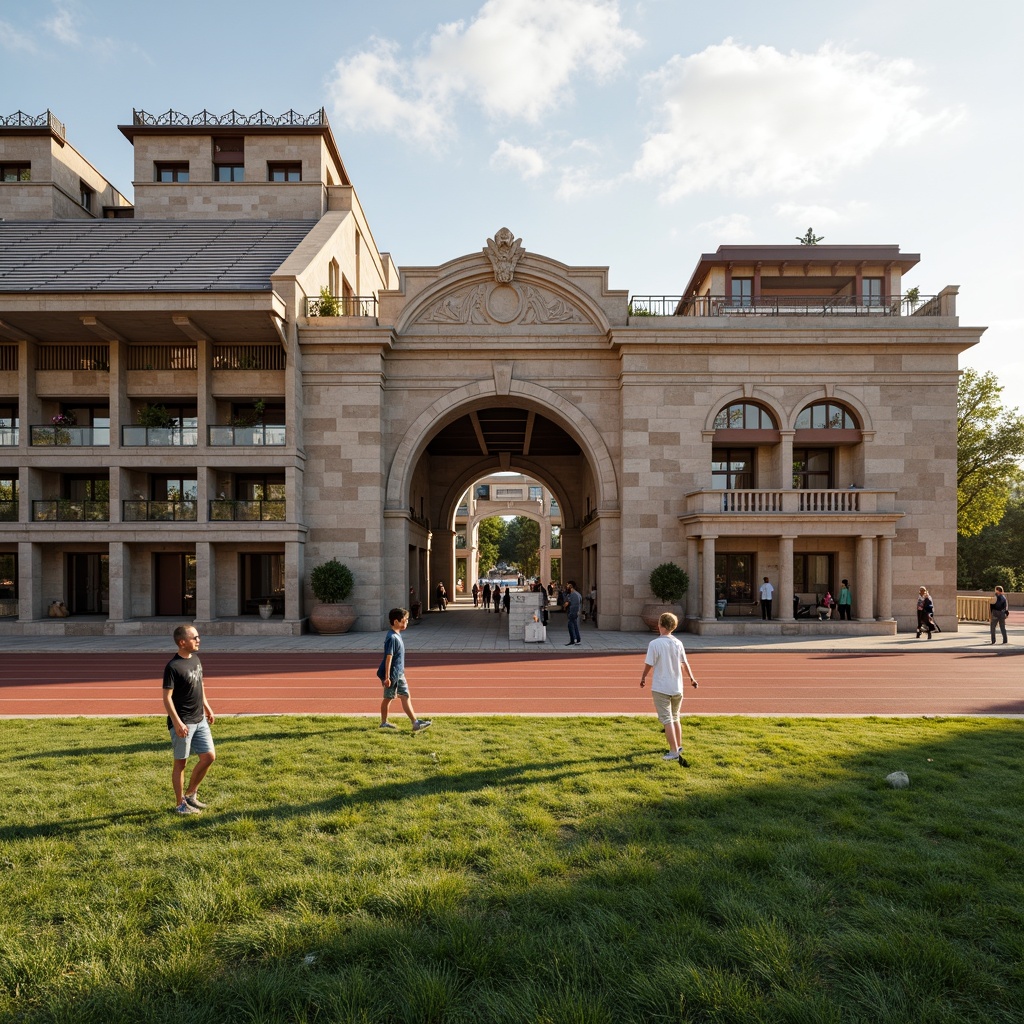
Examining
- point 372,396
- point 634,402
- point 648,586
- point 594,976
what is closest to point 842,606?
point 648,586

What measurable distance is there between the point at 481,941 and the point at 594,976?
790 millimetres

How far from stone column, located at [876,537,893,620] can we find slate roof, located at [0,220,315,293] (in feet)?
83.3

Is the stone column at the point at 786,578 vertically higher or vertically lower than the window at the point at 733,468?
lower

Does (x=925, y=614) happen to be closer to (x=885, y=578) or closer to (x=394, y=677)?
(x=885, y=578)

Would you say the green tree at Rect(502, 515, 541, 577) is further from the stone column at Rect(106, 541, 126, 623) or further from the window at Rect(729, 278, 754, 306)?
the stone column at Rect(106, 541, 126, 623)

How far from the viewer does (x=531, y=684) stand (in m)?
14.7

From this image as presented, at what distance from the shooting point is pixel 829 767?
7.88m

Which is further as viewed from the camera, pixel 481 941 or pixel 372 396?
pixel 372 396

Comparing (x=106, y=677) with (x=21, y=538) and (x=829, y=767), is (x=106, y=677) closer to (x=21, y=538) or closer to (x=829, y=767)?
(x=21, y=538)

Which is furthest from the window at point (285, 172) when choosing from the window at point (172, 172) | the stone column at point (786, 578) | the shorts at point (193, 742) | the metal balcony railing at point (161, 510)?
the shorts at point (193, 742)

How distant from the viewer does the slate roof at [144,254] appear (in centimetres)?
2491

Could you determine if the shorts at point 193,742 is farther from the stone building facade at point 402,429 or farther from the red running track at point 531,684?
the stone building facade at point 402,429

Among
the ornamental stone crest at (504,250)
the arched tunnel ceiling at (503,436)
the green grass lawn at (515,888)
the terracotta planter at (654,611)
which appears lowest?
the terracotta planter at (654,611)

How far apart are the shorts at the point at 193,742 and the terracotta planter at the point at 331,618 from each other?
17.5 metres
